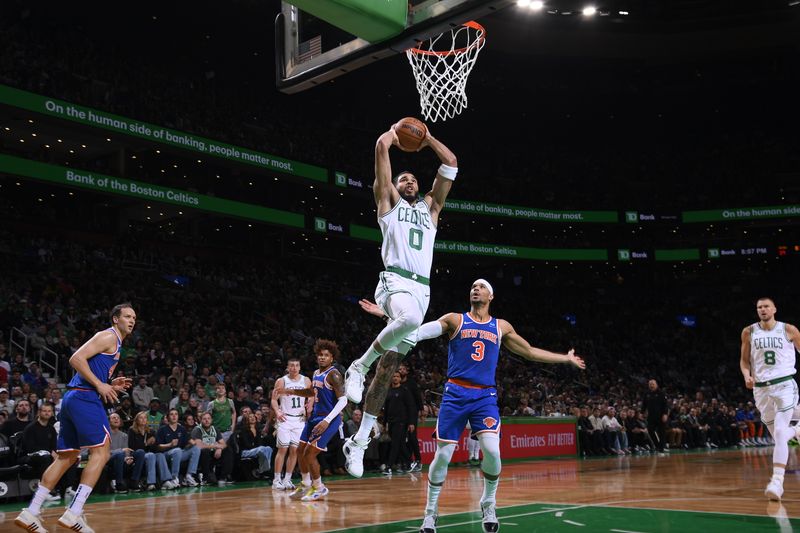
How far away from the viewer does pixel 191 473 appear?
43.6 feet

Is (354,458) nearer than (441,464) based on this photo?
Yes

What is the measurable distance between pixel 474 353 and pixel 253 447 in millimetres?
8513

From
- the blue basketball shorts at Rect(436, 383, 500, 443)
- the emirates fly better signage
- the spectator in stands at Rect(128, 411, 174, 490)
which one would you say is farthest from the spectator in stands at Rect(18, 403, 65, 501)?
the emirates fly better signage

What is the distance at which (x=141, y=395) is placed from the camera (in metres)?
15.6

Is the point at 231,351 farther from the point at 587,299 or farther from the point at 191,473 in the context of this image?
the point at 587,299

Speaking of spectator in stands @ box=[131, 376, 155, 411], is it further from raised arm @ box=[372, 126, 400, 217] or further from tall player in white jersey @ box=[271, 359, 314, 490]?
raised arm @ box=[372, 126, 400, 217]

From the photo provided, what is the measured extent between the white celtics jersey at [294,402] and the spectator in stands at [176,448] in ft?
6.37

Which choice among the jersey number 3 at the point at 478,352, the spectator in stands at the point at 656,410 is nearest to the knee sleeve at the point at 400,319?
the jersey number 3 at the point at 478,352

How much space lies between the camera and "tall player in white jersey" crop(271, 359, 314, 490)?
12.3 m

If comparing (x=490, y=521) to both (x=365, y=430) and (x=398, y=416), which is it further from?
(x=398, y=416)

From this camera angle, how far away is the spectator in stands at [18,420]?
11438 mm

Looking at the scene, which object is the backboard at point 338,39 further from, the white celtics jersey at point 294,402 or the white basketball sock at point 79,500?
Answer: the white celtics jersey at point 294,402

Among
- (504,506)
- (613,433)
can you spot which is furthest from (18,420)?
(613,433)

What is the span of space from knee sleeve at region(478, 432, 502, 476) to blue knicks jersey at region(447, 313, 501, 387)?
493 millimetres
